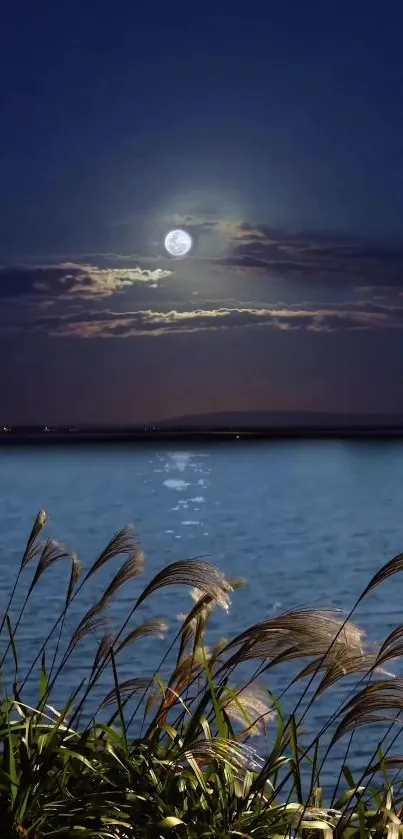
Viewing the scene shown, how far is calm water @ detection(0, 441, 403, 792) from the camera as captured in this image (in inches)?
1021

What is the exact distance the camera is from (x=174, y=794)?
4.28 metres

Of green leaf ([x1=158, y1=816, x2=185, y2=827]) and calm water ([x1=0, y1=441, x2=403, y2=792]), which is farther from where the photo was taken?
calm water ([x1=0, y1=441, x2=403, y2=792])

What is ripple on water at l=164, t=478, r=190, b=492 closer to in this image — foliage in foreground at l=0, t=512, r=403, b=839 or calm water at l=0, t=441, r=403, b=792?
calm water at l=0, t=441, r=403, b=792

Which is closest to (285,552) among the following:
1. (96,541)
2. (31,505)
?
(96,541)

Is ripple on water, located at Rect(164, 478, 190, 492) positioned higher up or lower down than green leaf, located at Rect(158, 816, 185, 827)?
higher up

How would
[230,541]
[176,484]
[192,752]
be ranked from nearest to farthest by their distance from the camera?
[192,752] < [230,541] < [176,484]

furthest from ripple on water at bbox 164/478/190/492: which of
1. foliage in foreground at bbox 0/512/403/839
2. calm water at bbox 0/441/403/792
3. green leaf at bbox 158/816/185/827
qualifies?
green leaf at bbox 158/816/185/827

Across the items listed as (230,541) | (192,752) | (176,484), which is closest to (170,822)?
(192,752)

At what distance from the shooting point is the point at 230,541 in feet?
166

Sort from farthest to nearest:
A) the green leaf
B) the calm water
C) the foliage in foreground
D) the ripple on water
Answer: the ripple on water < the calm water < the green leaf < the foliage in foreground

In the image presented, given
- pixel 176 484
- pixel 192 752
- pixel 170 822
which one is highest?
pixel 176 484

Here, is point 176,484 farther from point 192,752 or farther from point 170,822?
point 192,752

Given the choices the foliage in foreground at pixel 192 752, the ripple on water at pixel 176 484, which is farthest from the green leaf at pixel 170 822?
the ripple on water at pixel 176 484

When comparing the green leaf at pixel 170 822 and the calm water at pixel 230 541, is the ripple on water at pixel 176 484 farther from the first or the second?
the green leaf at pixel 170 822
